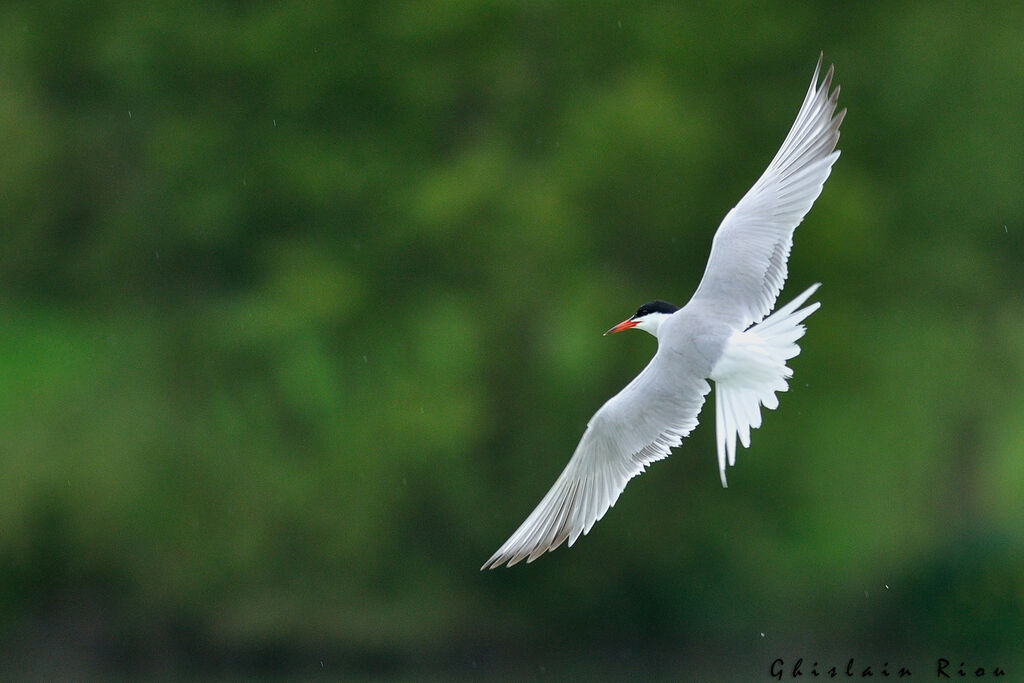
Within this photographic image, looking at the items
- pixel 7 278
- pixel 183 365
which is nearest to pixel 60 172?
pixel 7 278

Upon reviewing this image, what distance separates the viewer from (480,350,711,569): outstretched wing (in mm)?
7812

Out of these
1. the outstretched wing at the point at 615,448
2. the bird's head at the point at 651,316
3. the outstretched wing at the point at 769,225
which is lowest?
the outstretched wing at the point at 615,448

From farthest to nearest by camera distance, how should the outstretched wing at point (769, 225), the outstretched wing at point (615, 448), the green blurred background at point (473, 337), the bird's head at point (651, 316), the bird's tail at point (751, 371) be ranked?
the green blurred background at point (473, 337), the bird's head at point (651, 316), the outstretched wing at point (769, 225), the outstretched wing at point (615, 448), the bird's tail at point (751, 371)

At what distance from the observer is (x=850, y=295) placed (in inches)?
588

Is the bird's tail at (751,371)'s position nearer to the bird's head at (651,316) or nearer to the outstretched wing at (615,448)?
the outstretched wing at (615,448)

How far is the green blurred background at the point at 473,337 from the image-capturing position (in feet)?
47.3

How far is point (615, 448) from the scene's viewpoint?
8.09 m

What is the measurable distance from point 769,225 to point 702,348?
0.77m

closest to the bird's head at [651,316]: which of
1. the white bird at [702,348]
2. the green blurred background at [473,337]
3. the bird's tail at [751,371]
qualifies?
the white bird at [702,348]

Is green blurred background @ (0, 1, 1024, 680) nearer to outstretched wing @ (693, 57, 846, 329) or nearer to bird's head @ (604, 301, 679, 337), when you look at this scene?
bird's head @ (604, 301, 679, 337)

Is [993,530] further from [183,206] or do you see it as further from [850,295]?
[183,206]

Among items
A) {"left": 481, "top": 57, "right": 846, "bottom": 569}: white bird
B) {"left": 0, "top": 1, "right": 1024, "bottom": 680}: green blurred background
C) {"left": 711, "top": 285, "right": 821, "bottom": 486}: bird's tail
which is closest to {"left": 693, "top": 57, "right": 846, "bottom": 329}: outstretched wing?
{"left": 481, "top": 57, "right": 846, "bottom": 569}: white bird

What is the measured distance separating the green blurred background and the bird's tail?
639 cm

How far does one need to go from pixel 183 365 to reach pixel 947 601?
6.40 m
